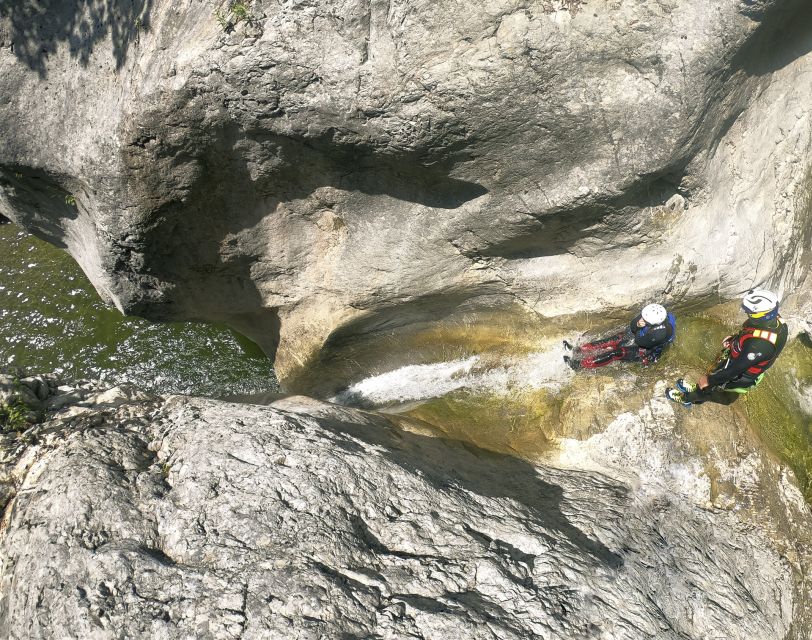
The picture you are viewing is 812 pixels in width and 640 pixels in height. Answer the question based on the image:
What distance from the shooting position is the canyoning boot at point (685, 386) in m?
6.80

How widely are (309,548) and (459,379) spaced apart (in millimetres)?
4835

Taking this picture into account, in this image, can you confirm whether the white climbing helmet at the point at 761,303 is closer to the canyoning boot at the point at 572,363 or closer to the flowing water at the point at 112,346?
the canyoning boot at the point at 572,363

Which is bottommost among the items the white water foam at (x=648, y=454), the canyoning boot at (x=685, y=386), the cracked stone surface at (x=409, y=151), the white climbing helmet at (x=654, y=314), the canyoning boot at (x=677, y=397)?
the white water foam at (x=648, y=454)

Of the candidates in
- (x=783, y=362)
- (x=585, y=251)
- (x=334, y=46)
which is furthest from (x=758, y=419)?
(x=334, y=46)

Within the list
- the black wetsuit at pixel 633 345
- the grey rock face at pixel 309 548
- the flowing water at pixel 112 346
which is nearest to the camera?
the grey rock face at pixel 309 548

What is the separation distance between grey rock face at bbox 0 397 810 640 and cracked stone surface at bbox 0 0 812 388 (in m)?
2.94

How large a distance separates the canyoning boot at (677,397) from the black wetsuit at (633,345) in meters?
0.50

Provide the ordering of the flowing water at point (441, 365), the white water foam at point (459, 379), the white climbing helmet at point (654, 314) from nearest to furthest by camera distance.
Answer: the white climbing helmet at point (654, 314)
the flowing water at point (441, 365)
the white water foam at point (459, 379)

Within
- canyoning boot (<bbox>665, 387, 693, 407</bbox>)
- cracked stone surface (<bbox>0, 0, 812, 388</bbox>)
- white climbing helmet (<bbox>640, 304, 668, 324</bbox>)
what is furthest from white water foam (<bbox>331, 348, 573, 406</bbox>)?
white climbing helmet (<bbox>640, 304, 668, 324</bbox>)

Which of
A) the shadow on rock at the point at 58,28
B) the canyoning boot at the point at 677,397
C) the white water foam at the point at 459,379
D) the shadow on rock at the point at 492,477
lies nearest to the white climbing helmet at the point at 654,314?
the canyoning boot at the point at 677,397

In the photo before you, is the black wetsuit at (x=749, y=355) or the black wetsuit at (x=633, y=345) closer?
the black wetsuit at (x=749, y=355)

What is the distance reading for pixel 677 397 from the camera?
682 centimetres

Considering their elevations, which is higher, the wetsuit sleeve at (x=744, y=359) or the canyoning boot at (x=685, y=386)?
the wetsuit sleeve at (x=744, y=359)

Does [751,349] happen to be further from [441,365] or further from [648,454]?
[441,365]
